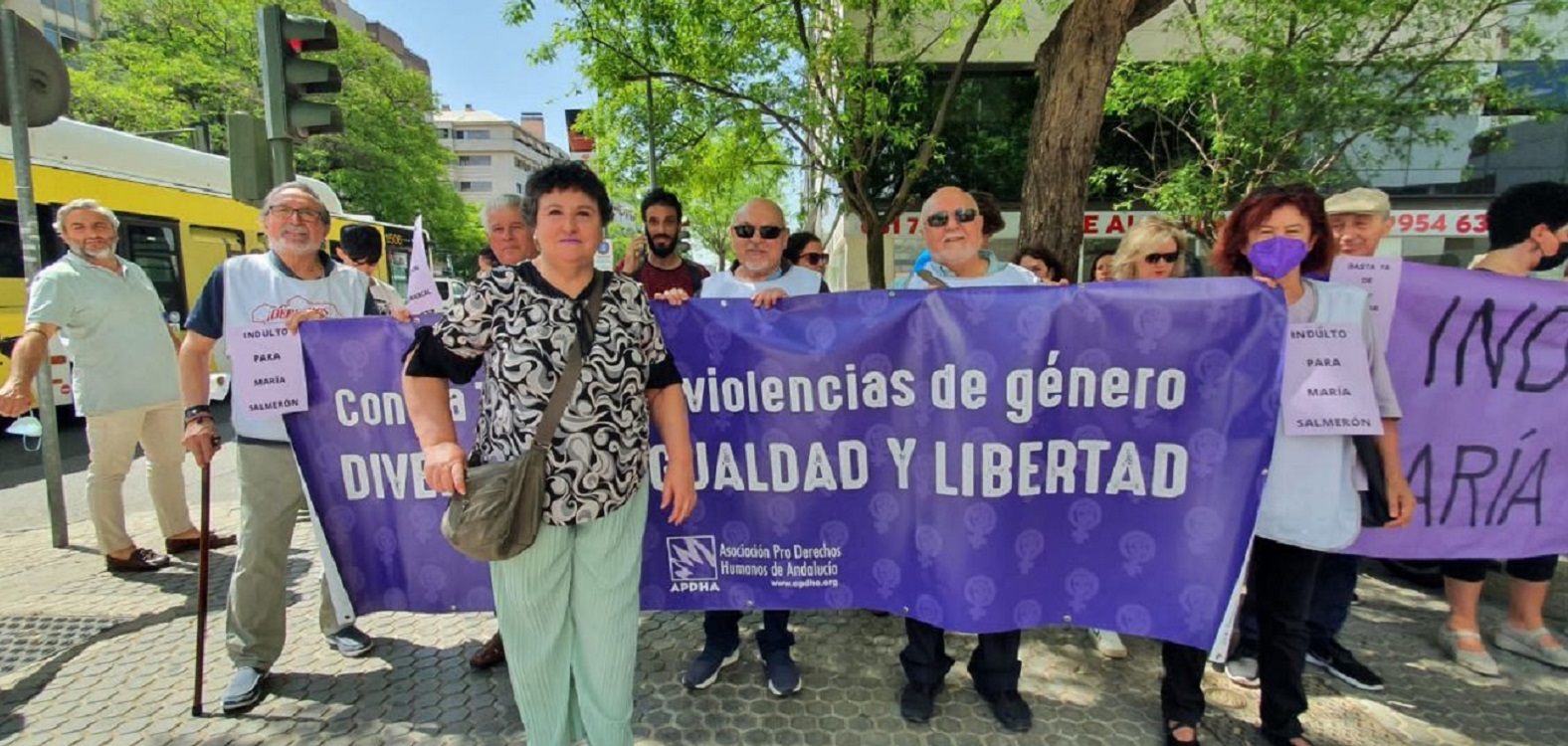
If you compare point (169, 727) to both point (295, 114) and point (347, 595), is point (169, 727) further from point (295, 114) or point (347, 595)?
point (295, 114)

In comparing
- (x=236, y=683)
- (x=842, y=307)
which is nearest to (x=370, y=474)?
(x=236, y=683)

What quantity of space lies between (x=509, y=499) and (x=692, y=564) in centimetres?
110

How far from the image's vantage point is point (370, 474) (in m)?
2.91

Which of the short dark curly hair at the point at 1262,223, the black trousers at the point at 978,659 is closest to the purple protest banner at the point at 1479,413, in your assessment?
the short dark curly hair at the point at 1262,223

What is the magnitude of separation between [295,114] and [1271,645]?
5.56 m

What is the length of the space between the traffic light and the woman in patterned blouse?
328 centimetres

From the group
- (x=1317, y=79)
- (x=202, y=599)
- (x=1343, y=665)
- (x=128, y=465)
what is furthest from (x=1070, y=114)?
(x=128, y=465)

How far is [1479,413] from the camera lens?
298 centimetres

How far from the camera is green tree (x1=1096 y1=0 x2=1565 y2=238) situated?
25.6 feet

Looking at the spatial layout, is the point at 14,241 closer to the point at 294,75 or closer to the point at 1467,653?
the point at 294,75

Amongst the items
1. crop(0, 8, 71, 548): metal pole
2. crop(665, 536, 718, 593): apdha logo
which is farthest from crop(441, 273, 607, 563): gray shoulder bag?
crop(0, 8, 71, 548): metal pole

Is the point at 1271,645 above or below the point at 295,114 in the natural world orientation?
below

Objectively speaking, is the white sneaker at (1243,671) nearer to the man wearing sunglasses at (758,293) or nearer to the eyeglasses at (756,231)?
the man wearing sunglasses at (758,293)

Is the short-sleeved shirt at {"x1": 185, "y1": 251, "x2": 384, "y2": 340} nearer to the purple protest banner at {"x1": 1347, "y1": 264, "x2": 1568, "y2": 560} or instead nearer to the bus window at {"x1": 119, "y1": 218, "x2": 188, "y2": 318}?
the purple protest banner at {"x1": 1347, "y1": 264, "x2": 1568, "y2": 560}
